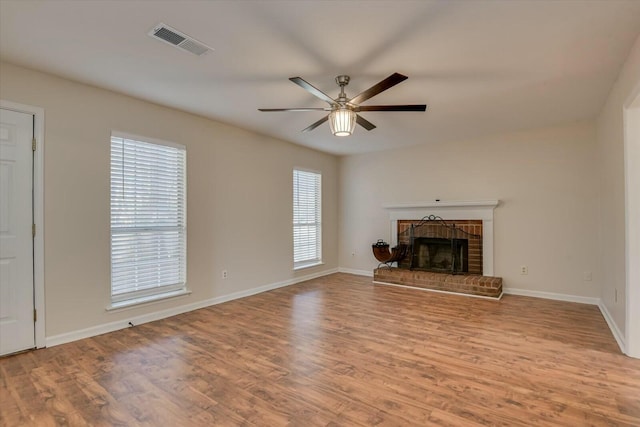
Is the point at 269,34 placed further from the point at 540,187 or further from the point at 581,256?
the point at 581,256

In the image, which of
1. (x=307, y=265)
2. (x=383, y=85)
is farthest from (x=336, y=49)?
(x=307, y=265)

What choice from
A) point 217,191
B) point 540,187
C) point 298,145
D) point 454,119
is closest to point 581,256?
point 540,187

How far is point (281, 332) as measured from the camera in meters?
3.38

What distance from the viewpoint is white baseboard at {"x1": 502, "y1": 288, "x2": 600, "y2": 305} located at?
4453 mm

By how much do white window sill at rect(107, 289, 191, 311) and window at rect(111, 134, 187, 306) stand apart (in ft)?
0.03

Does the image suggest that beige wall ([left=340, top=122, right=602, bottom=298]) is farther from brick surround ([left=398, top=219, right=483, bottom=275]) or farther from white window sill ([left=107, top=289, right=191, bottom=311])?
white window sill ([left=107, top=289, right=191, bottom=311])

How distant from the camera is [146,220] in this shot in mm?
3777

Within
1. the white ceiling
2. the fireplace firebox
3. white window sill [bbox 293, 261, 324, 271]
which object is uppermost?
the white ceiling

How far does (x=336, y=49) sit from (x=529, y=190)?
4010mm

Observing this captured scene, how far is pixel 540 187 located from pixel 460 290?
6.40 feet

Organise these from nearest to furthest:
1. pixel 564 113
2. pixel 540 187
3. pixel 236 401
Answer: pixel 236 401 → pixel 564 113 → pixel 540 187

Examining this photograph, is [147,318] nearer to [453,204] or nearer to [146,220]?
[146,220]

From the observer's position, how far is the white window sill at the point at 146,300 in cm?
348

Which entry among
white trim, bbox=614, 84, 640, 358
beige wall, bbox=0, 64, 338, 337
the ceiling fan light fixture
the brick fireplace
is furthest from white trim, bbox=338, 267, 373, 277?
the ceiling fan light fixture
